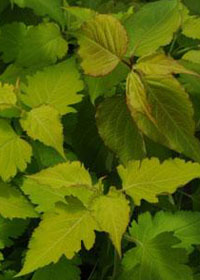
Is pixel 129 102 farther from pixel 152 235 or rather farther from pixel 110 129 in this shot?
pixel 152 235

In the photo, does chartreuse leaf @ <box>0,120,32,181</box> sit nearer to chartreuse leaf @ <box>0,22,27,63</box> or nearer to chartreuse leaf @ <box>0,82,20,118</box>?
chartreuse leaf @ <box>0,82,20,118</box>

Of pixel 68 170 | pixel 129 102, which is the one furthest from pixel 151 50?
pixel 68 170

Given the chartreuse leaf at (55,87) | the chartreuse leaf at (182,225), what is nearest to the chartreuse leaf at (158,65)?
the chartreuse leaf at (55,87)

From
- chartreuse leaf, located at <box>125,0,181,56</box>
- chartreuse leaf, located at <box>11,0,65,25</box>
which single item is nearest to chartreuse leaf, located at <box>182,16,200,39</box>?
chartreuse leaf, located at <box>125,0,181,56</box>

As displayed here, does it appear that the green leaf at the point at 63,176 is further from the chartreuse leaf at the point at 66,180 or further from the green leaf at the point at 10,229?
the green leaf at the point at 10,229

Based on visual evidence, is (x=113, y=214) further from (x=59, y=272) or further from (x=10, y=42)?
(x=10, y=42)

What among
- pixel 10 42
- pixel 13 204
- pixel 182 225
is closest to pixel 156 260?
pixel 182 225
